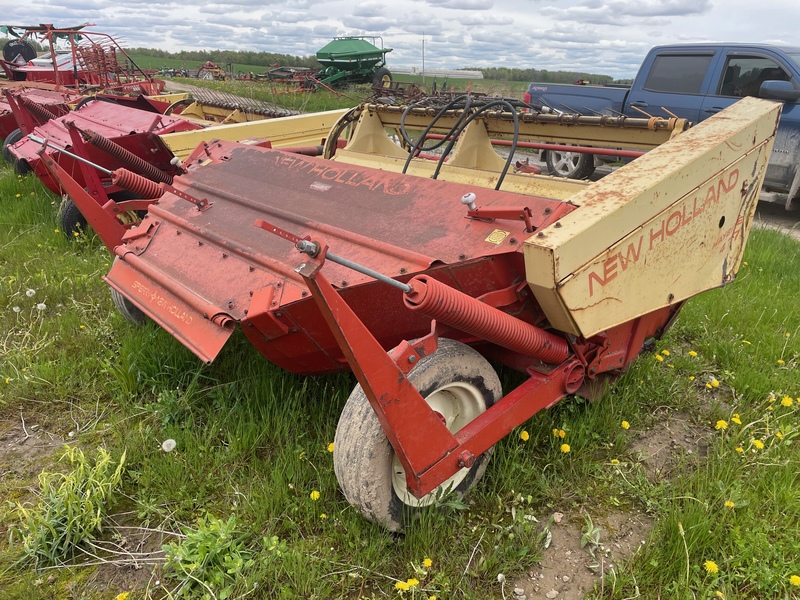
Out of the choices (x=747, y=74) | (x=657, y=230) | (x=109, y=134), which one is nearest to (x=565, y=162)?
(x=747, y=74)

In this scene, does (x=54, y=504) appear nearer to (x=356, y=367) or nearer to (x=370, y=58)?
(x=356, y=367)

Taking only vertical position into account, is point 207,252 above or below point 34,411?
above

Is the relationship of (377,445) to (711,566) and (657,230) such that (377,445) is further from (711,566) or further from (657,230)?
(657,230)

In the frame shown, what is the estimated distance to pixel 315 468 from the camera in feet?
8.21

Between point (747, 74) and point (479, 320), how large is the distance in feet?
21.5

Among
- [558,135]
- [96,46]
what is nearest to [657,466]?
[558,135]

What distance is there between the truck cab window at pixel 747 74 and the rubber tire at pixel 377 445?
6270 mm

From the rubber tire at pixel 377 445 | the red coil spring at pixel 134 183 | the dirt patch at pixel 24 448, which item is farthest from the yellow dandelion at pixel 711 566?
the red coil spring at pixel 134 183

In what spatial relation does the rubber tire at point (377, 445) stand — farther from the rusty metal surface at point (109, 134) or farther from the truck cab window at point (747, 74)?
the truck cab window at point (747, 74)

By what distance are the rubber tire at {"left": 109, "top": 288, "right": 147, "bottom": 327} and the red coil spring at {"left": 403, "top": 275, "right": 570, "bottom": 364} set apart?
2402mm

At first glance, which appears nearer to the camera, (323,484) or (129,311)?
(323,484)

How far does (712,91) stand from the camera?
271 inches

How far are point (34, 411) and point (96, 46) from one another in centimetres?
985

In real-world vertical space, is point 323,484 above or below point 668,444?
above
